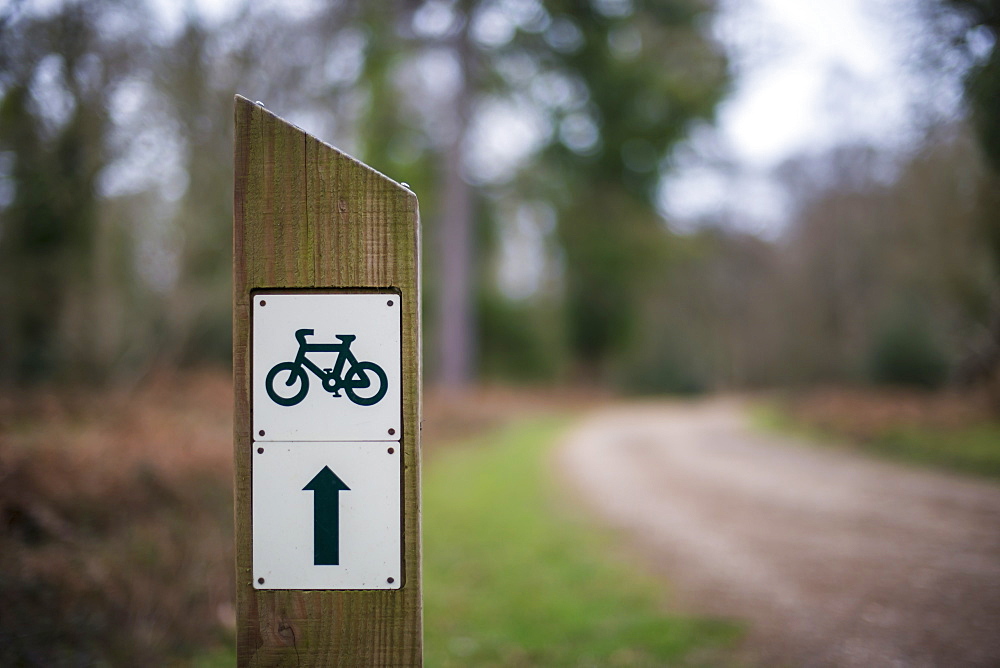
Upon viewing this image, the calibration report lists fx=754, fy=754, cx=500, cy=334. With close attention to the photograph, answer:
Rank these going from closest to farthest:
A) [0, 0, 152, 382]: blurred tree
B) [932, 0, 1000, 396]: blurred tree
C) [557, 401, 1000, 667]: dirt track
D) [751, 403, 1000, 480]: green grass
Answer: [557, 401, 1000, 667]: dirt track, [932, 0, 1000, 396]: blurred tree, [0, 0, 152, 382]: blurred tree, [751, 403, 1000, 480]: green grass

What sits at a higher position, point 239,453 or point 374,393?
point 374,393

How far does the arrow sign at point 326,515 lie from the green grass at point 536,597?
7.62 ft

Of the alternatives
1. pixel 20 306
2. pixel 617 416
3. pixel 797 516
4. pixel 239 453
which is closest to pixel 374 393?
pixel 239 453

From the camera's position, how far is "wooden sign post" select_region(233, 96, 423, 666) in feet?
7.68

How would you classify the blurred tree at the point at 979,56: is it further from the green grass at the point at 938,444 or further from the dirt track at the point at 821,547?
the green grass at the point at 938,444

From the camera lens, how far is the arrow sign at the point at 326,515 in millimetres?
2336

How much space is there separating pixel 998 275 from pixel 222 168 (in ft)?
40.9

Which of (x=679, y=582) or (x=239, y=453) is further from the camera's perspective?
(x=679, y=582)

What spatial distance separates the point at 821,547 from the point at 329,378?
18.6 feet

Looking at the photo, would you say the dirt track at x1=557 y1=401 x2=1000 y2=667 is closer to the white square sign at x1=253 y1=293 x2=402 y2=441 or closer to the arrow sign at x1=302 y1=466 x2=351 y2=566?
the arrow sign at x1=302 y1=466 x2=351 y2=566

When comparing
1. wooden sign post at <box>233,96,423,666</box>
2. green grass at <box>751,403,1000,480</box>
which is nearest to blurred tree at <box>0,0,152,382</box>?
wooden sign post at <box>233,96,423,666</box>

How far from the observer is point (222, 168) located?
10531mm

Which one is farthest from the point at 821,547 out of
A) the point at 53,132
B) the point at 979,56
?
the point at 53,132

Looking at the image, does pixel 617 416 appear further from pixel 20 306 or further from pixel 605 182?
pixel 20 306
